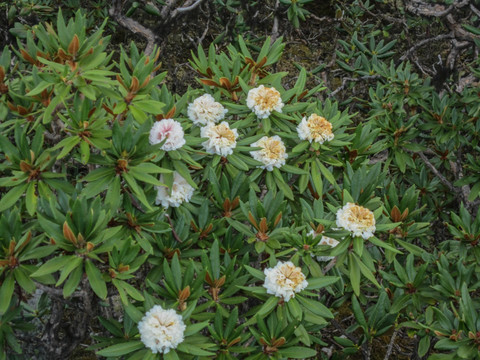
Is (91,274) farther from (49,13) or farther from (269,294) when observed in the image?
(49,13)

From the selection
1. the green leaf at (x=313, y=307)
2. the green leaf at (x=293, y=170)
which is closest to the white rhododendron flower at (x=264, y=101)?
the green leaf at (x=293, y=170)

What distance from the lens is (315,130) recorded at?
1905mm

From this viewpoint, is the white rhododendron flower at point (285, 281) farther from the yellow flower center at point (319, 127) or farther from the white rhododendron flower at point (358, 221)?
the yellow flower center at point (319, 127)

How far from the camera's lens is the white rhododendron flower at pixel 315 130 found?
1.91 metres

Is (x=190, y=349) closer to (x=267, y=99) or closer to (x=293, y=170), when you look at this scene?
(x=293, y=170)

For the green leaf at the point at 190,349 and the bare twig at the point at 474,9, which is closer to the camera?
the green leaf at the point at 190,349

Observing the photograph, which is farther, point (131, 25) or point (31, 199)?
point (131, 25)

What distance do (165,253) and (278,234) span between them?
1.29ft

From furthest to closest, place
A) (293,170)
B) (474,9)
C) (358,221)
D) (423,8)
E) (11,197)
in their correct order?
(423,8), (474,9), (293,170), (358,221), (11,197)

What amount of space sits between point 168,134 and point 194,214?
364 millimetres

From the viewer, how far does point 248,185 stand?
6.16 ft

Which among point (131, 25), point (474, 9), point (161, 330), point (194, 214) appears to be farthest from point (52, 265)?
point (474, 9)

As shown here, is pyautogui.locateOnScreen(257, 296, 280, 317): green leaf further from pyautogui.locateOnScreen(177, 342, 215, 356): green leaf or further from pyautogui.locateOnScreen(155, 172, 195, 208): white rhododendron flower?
pyautogui.locateOnScreen(155, 172, 195, 208): white rhododendron flower

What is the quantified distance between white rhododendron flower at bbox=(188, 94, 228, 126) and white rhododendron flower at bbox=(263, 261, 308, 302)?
645mm
